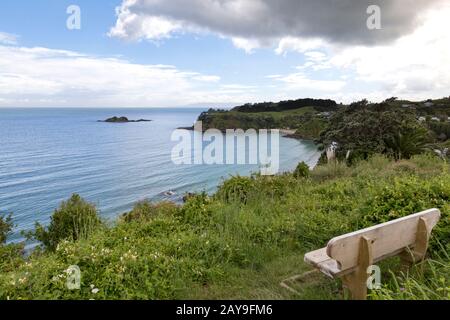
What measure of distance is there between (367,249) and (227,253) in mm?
1768

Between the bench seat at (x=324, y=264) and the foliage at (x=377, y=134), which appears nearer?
the bench seat at (x=324, y=264)

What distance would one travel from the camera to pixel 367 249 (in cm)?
230

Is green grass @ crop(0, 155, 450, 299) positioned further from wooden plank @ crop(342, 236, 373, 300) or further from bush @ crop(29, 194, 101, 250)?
bush @ crop(29, 194, 101, 250)

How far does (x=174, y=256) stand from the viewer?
357 centimetres

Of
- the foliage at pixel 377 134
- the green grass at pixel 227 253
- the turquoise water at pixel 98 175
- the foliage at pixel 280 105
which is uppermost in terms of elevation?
the foliage at pixel 280 105

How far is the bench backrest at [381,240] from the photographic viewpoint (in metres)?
2.25

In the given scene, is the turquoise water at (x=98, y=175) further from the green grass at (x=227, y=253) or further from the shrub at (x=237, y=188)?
the green grass at (x=227, y=253)

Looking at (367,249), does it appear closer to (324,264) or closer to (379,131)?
(324,264)

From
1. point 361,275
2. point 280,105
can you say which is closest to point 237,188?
point 361,275

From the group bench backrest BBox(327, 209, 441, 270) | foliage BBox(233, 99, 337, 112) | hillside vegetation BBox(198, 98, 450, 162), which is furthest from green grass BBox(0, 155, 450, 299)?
foliage BBox(233, 99, 337, 112)

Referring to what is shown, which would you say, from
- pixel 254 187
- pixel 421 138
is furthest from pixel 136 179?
pixel 254 187

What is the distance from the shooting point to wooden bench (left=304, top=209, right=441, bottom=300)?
7.53ft

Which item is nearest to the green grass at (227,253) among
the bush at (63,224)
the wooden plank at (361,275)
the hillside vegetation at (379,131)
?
the wooden plank at (361,275)

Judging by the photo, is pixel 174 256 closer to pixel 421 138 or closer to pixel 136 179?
pixel 421 138
